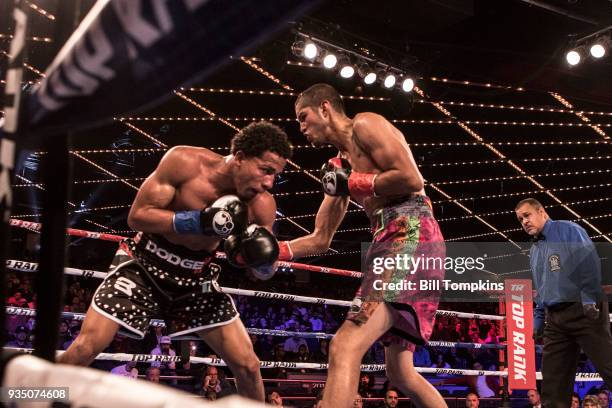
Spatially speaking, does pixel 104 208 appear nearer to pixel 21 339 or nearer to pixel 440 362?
pixel 21 339

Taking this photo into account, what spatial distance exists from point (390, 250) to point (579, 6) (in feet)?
13.7

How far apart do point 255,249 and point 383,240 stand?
1.52 feet

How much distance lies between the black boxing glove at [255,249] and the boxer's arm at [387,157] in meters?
0.43

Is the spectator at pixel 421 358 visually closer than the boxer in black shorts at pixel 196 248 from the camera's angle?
No

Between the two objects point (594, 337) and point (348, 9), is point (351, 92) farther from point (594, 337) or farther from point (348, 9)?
point (594, 337)

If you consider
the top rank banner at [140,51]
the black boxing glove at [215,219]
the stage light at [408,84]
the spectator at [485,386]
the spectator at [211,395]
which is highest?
the stage light at [408,84]

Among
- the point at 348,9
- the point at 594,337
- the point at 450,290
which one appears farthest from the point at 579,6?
the point at 450,290

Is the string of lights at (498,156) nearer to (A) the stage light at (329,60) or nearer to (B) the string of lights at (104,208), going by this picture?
(A) the stage light at (329,60)

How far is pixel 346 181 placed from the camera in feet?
8.12

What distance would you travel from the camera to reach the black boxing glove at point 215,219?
2289 mm

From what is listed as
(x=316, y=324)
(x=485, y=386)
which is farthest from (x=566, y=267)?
(x=316, y=324)

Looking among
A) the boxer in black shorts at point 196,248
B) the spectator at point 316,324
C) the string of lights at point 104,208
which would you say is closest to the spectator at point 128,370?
the boxer in black shorts at point 196,248

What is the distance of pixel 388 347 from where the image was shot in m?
2.47

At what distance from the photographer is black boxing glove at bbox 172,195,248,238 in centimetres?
229
